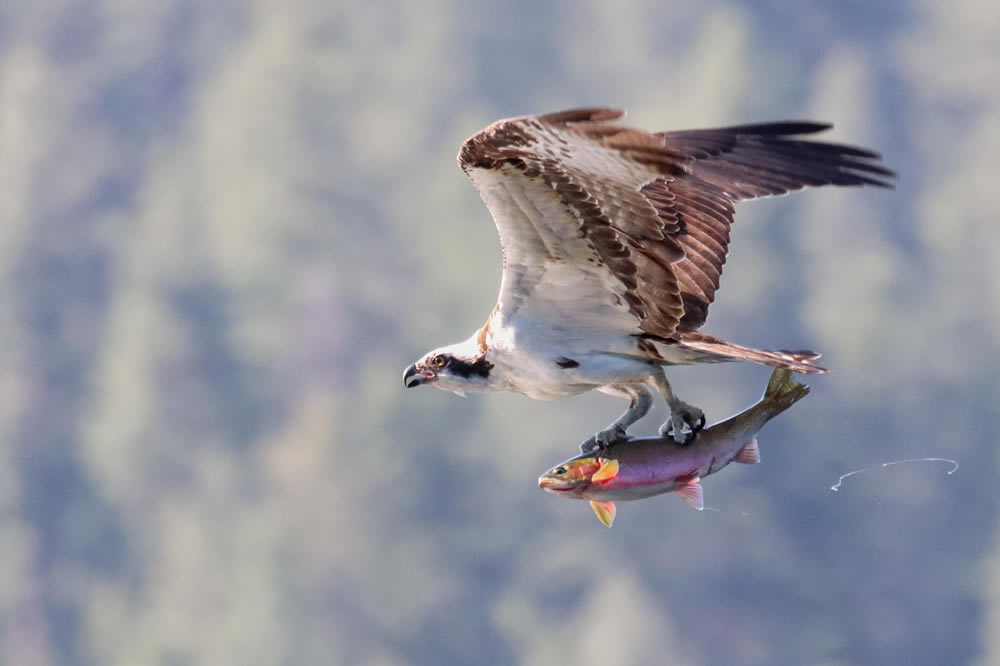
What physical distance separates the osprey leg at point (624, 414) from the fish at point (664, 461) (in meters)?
0.06

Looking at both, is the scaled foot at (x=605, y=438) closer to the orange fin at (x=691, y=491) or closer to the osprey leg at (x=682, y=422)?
the osprey leg at (x=682, y=422)

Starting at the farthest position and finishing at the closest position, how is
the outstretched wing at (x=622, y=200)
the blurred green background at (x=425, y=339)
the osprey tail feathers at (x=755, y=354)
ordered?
the blurred green background at (x=425, y=339) → the osprey tail feathers at (x=755, y=354) → the outstretched wing at (x=622, y=200)

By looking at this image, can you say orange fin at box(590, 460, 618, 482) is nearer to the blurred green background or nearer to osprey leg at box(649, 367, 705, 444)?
osprey leg at box(649, 367, 705, 444)

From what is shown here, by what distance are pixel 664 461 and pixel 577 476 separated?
36 cm

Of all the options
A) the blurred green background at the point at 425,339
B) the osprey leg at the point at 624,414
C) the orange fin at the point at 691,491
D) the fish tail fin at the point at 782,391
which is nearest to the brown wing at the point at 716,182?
the osprey leg at the point at 624,414

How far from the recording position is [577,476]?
6.41m

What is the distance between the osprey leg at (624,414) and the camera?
21.7 feet

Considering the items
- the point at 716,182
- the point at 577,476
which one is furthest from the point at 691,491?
the point at 716,182

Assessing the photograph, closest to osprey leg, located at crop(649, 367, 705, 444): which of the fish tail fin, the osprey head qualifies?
the fish tail fin

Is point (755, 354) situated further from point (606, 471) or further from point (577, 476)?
point (577, 476)

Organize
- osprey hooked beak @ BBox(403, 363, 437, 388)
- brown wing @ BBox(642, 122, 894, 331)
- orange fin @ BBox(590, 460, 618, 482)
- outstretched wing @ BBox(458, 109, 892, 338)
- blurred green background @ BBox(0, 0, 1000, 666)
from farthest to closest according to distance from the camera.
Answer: blurred green background @ BBox(0, 0, 1000, 666)
osprey hooked beak @ BBox(403, 363, 437, 388)
brown wing @ BBox(642, 122, 894, 331)
orange fin @ BBox(590, 460, 618, 482)
outstretched wing @ BBox(458, 109, 892, 338)

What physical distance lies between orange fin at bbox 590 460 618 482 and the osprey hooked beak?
1023mm

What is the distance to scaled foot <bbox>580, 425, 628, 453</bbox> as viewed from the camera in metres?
6.60

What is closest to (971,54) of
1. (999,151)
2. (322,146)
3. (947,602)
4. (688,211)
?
(999,151)
